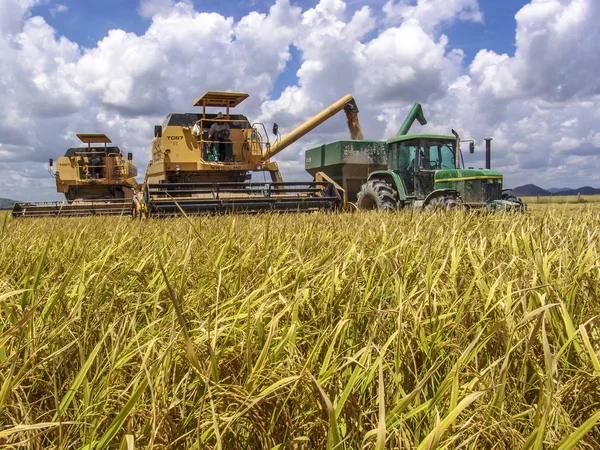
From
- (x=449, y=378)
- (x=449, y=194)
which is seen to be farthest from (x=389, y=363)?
(x=449, y=194)

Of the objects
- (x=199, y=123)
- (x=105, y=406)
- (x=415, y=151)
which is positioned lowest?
(x=105, y=406)

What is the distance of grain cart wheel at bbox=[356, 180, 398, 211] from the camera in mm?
9938

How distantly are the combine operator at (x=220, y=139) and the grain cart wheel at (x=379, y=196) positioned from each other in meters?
3.74

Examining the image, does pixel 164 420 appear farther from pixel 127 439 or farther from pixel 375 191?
pixel 375 191

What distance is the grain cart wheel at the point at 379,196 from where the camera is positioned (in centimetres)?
994

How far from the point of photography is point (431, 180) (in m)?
9.91

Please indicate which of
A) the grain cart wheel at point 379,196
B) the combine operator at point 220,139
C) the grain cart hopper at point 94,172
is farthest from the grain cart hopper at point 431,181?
the grain cart hopper at point 94,172

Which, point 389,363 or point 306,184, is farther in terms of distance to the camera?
point 306,184

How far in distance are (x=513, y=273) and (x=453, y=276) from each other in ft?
0.84

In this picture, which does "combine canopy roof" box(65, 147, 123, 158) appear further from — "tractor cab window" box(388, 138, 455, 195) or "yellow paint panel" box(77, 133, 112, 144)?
"tractor cab window" box(388, 138, 455, 195)

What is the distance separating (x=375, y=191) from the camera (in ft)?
33.7

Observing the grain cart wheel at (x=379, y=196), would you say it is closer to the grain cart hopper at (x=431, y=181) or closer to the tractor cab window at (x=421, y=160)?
the grain cart hopper at (x=431, y=181)

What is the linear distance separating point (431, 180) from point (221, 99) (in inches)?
225

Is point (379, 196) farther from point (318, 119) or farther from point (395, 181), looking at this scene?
point (318, 119)
